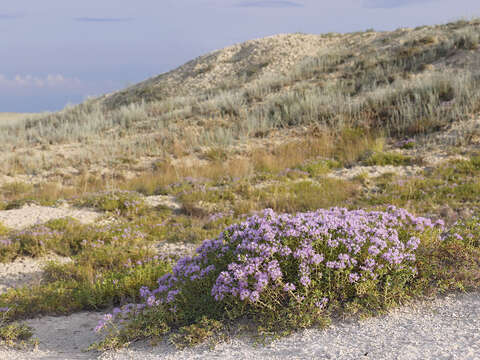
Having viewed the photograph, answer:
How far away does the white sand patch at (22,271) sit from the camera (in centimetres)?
605

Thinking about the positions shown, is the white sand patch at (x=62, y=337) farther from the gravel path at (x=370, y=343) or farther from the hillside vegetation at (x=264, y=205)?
the hillside vegetation at (x=264, y=205)

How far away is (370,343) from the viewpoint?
361 centimetres

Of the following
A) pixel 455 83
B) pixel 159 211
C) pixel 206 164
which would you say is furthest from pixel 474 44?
pixel 159 211

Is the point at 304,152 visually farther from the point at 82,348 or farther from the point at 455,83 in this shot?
the point at 82,348

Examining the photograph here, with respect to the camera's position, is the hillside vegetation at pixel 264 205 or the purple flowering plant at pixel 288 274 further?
the hillside vegetation at pixel 264 205

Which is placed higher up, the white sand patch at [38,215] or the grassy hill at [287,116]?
the grassy hill at [287,116]

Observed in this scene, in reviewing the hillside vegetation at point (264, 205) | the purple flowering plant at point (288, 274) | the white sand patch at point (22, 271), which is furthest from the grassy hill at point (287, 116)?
the purple flowering plant at point (288, 274)

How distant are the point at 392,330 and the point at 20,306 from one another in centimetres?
405

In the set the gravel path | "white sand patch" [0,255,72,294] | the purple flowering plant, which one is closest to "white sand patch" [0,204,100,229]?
"white sand patch" [0,255,72,294]

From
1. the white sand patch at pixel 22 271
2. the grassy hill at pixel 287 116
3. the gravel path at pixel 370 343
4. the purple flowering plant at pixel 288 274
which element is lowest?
the gravel path at pixel 370 343

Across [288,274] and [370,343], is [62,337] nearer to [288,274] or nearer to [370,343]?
Result: [288,274]

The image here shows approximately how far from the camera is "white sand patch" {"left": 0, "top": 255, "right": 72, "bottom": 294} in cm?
605

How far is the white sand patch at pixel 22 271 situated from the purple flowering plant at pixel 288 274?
91.5 inches

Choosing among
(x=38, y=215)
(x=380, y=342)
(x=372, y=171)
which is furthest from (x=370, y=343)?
(x=372, y=171)
